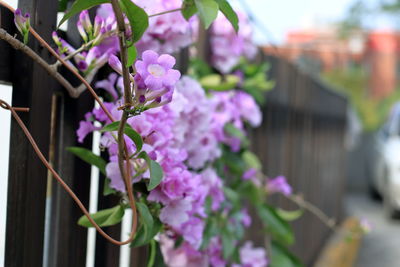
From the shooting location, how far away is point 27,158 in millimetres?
1077

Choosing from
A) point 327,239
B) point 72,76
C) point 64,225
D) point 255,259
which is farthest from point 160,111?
point 327,239

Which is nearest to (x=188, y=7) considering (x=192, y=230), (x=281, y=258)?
(x=192, y=230)

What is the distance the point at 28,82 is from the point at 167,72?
1.05 ft

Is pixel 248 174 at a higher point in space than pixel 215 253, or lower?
higher

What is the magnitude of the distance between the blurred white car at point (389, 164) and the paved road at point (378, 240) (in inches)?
8.8

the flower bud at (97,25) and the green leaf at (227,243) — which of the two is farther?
the green leaf at (227,243)

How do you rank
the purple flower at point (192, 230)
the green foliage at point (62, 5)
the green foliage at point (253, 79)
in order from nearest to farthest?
the green foliage at point (62, 5)
the purple flower at point (192, 230)
the green foliage at point (253, 79)

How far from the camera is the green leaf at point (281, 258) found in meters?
2.37

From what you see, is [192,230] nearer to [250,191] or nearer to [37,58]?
[37,58]

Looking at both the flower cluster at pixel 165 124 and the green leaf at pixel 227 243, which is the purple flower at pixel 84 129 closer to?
the flower cluster at pixel 165 124

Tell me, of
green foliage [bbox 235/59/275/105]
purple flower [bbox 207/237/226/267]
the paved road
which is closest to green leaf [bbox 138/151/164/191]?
purple flower [bbox 207/237/226/267]

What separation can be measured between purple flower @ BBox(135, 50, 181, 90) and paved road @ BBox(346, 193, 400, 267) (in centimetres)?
452

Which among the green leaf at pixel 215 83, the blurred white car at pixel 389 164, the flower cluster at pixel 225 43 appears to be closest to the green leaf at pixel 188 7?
the green leaf at pixel 215 83

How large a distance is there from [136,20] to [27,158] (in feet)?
1.10
